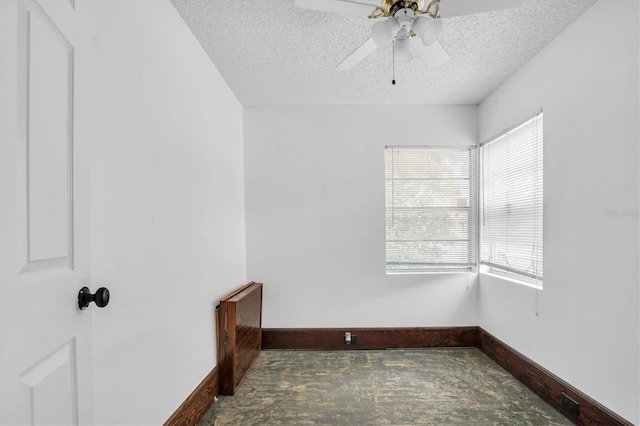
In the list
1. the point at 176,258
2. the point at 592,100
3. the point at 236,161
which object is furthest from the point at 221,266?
the point at 592,100

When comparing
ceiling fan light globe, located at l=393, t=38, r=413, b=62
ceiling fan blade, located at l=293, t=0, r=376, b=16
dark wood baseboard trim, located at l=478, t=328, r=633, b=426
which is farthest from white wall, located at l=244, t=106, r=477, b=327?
ceiling fan blade, located at l=293, t=0, r=376, b=16

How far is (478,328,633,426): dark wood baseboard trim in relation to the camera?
1815 millimetres

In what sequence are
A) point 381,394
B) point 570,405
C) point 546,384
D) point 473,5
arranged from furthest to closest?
point 381,394 < point 546,384 < point 570,405 < point 473,5

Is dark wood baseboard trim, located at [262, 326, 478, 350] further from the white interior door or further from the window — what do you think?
the white interior door

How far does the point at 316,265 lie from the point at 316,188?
819 millimetres

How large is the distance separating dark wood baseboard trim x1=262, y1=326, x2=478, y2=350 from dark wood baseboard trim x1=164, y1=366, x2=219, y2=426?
3.23 feet

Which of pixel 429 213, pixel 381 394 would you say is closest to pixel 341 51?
pixel 429 213

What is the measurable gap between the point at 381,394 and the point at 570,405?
121 cm

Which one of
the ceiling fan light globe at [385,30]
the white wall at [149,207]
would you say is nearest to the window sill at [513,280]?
the ceiling fan light globe at [385,30]

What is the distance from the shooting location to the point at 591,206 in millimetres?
1901

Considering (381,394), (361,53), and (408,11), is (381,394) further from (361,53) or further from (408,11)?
(408,11)

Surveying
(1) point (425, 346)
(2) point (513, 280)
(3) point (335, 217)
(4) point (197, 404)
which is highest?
(3) point (335, 217)

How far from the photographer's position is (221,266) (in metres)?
2.55

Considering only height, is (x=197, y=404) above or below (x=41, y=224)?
below
